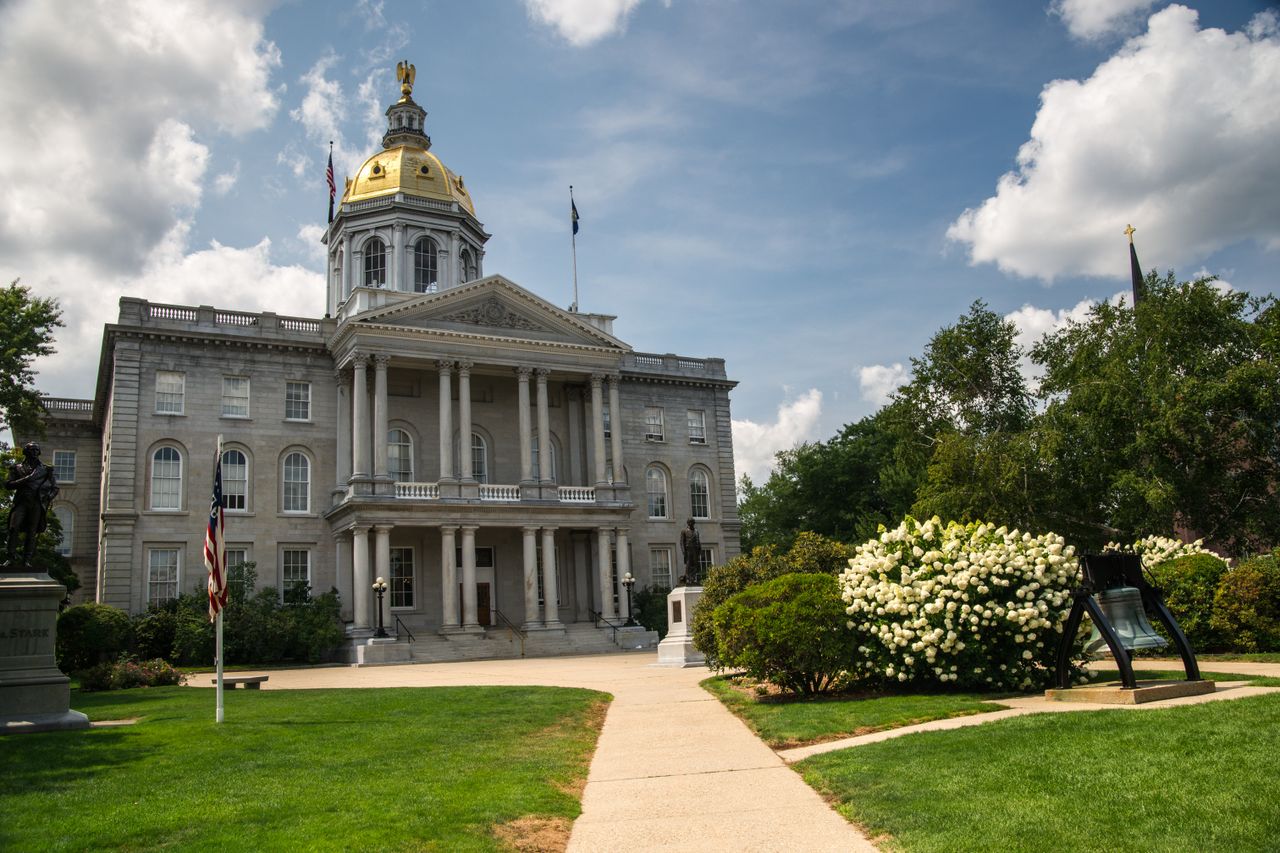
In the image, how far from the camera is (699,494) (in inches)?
2061

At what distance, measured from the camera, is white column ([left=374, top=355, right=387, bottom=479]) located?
131ft

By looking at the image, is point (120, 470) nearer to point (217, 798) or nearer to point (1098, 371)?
point (217, 798)

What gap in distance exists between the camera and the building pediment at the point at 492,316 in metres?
41.6

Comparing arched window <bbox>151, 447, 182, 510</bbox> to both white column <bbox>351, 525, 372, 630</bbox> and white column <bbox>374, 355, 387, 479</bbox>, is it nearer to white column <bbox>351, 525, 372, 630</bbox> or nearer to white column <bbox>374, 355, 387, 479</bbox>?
white column <bbox>351, 525, 372, 630</bbox>

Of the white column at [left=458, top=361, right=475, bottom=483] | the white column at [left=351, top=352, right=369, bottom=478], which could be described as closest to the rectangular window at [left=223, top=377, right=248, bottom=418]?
the white column at [left=351, top=352, right=369, bottom=478]

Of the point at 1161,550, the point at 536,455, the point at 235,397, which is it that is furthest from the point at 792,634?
the point at 536,455

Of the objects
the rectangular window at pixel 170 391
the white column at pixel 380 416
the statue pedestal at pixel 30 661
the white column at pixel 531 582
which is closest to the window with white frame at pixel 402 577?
the white column at pixel 380 416

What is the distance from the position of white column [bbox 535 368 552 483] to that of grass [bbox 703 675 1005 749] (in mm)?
27240

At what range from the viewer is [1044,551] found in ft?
50.8

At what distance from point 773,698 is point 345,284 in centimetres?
4106

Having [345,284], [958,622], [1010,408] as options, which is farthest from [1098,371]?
[345,284]

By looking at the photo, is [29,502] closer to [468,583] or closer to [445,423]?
[468,583]

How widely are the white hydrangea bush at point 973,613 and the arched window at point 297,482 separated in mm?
31716

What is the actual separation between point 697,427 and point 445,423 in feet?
51.7
